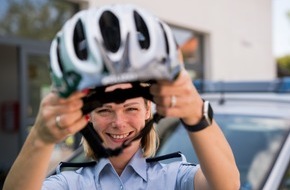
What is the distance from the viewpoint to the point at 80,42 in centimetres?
117

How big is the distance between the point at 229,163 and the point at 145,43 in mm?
445

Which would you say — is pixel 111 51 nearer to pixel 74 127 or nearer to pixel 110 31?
pixel 110 31

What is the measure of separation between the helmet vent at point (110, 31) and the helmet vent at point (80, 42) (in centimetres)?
5

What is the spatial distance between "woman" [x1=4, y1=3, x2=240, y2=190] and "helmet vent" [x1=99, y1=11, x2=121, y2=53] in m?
0.13

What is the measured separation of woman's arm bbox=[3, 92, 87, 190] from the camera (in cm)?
114

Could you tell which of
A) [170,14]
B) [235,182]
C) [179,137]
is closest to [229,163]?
[235,182]

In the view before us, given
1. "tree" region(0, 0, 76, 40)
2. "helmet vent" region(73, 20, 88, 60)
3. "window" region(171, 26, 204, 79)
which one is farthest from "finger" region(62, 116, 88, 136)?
"window" region(171, 26, 204, 79)

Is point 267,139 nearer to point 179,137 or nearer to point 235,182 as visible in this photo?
point 179,137

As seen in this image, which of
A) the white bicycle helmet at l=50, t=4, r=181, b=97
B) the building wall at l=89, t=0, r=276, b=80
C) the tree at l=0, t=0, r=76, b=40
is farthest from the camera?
the building wall at l=89, t=0, r=276, b=80

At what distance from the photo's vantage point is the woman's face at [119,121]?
4.80 feet

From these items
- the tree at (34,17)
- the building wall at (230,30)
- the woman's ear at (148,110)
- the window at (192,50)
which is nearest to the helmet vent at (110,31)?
the woman's ear at (148,110)

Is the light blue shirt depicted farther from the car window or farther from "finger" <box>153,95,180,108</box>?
the car window

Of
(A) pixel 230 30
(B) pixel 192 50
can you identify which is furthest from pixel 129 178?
(A) pixel 230 30

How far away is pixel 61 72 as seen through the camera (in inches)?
44.7
